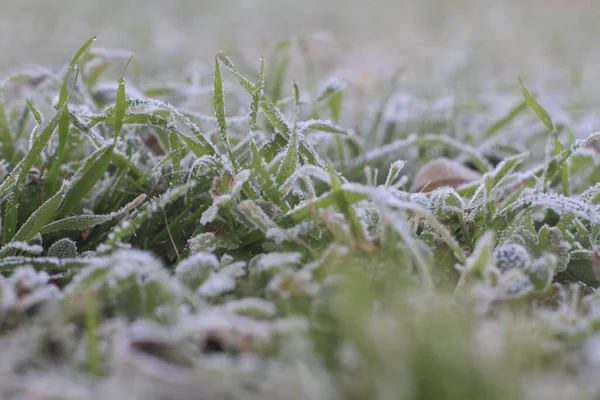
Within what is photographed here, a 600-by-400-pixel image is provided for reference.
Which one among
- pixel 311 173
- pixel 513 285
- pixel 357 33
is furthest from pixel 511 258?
pixel 357 33

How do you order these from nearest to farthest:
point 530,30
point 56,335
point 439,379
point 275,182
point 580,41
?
point 439,379 → point 56,335 → point 275,182 → point 580,41 → point 530,30

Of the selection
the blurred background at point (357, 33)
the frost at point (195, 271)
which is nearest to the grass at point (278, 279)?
the frost at point (195, 271)

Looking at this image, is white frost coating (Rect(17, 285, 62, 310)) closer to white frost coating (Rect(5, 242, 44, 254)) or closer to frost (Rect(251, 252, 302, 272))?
white frost coating (Rect(5, 242, 44, 254))

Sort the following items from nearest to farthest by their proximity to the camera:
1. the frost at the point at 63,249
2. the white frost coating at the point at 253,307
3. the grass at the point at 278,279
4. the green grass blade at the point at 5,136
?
the grass at the point at 278,279 < the white frost coating at the point at 253,307 < the frost at the point at 63,249 < the green grass blade at the point at 5,136

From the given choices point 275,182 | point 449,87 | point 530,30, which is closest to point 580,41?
point 530,30

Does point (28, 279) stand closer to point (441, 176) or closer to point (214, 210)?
point (214, 210)

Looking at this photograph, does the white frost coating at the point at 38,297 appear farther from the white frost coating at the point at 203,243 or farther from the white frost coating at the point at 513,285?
the white frost coating at the point at 513,285

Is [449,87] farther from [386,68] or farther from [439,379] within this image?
[439,379]

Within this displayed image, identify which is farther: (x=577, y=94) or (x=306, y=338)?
(x=577, y=94)
